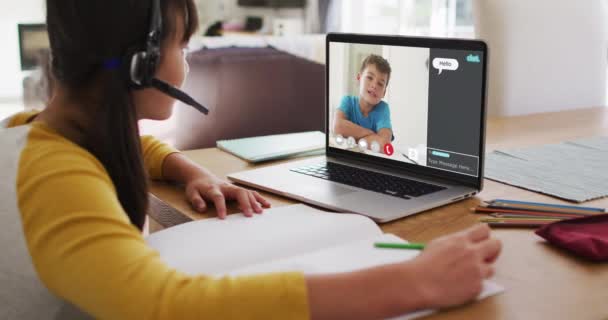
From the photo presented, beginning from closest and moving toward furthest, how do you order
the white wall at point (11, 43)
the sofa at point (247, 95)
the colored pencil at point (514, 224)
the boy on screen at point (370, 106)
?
the colored pencil at point (514, 224) < the boy on screen at point (370, 106) < the sofa at point (247, 95) < the white wall at point (11, 43)

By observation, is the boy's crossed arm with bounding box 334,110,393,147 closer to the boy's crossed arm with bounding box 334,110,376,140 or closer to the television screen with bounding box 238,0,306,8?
the boy's crossed arm with bounding box 334,110,376,140

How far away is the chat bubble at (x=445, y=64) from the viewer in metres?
1.03

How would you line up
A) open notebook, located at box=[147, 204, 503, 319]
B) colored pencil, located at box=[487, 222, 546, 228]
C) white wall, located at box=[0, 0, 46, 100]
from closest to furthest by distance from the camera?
1. open notebook, located at box=[147, 204, 503, 319]
2. colored pencil, located at box=[487, 222, 546, 228]
3. white wall, located at box=[0, 0, 46, 100]

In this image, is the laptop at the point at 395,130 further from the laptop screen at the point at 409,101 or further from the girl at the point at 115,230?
the girl at the point at 115,230

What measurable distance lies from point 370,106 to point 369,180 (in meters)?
0.13

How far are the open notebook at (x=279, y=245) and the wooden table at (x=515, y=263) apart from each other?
0.03 metres

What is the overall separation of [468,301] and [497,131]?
3.04 feet

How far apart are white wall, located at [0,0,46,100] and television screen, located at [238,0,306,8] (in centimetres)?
172

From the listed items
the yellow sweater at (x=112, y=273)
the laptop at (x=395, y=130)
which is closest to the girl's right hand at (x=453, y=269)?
the yellow sweater at (x=112, y=273)

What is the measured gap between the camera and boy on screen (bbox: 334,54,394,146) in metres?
1.12

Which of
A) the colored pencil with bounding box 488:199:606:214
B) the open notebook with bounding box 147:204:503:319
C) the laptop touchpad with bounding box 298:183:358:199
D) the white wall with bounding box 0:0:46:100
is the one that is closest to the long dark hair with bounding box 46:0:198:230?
the open notebook with bounding box 147:204:503:319

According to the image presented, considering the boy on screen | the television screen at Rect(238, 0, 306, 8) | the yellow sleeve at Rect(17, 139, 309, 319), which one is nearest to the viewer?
the yellow sleeve at Rect(17, 139, 309, 319)

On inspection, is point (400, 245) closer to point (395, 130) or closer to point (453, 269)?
point (453, 269)

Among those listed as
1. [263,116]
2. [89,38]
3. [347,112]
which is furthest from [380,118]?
[263,116]
